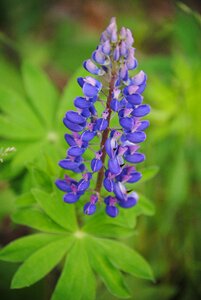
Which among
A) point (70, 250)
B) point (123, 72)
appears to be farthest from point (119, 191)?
point (123, 72)

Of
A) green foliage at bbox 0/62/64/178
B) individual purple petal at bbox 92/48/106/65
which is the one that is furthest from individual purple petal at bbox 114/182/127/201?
green foliage at bbox 0/62/64/178

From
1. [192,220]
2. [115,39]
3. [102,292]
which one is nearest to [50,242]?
[102,292]

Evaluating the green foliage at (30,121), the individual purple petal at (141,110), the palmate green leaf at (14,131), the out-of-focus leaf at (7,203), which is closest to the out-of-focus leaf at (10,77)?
the green foliage at (30,121)

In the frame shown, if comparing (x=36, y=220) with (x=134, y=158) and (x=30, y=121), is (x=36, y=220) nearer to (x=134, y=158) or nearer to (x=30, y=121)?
(x=134, y=158)

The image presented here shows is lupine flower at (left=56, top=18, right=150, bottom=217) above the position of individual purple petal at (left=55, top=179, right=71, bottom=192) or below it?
above

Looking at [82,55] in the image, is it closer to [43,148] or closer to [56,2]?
[56,2]

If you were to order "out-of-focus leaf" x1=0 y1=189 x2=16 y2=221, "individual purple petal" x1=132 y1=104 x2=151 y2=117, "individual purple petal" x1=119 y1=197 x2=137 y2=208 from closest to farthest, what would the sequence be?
"individual purple petal" x1=132 y1=104 x2=151 y2=117 → "individual purple petal" x1=119 y1=197 x2=137 y2=208 → "out-of-focus leaf" x1=0 y1=189 x2=16 y2=221

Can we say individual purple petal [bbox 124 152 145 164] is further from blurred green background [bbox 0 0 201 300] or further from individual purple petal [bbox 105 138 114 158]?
blurred green background [bbox 0 0 201 300]
